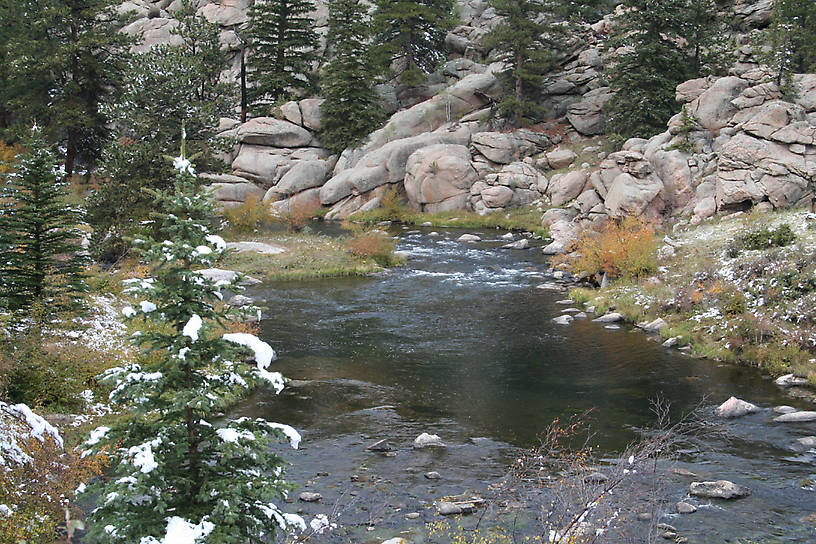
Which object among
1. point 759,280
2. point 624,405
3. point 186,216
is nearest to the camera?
point 186,216

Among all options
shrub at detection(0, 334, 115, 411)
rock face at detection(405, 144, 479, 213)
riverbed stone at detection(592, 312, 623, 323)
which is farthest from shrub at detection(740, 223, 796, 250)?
rock face at detection(405, 144, 479, 213)

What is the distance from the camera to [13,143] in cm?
4653

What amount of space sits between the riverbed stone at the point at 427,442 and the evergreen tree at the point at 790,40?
2907cm

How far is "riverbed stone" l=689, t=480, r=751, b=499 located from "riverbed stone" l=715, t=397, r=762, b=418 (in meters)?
3.57

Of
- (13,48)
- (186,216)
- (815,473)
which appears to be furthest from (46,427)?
(13,48)

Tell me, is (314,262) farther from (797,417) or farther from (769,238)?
(797,417)

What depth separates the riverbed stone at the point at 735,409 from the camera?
536 inches

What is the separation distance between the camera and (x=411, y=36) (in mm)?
60062

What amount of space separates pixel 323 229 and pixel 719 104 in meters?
24.8

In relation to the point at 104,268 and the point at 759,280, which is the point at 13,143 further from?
the point at 759,280

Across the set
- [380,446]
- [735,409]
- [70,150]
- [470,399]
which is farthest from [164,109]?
[735,409]

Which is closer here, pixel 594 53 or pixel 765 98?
pixel 765 98

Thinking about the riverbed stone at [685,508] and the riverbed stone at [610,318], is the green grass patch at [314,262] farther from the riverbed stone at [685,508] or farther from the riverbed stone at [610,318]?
the riverbed stone at [685,508]

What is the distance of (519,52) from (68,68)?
31678 mm
